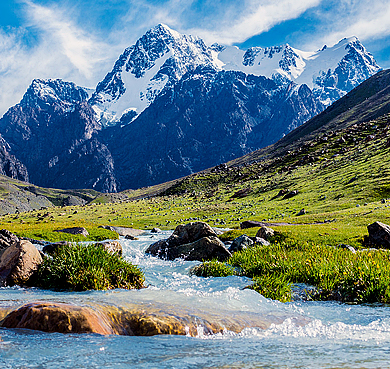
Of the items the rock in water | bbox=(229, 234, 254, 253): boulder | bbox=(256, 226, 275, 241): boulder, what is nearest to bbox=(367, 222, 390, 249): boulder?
bbox=(256, 226, 275, 241): boulder

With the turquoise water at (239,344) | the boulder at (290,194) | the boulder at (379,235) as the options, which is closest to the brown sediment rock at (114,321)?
the turquoise water at (239,344)

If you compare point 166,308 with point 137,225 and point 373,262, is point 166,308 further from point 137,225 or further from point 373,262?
point 137,225

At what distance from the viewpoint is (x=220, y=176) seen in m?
160

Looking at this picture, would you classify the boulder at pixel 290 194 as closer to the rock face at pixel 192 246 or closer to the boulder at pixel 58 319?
the rock face at pixel 192 246

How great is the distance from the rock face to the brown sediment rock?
12.8 m

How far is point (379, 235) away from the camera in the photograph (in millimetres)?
22656

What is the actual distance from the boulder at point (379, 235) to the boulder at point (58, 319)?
20.6 metres

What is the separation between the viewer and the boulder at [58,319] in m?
7.76

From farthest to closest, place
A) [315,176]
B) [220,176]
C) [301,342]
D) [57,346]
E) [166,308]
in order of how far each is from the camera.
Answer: [220,176], [315,176], [166,308], [301,342], [57,346]

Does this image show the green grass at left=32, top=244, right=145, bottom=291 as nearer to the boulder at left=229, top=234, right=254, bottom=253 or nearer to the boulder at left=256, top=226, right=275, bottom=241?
the boulder at left=229, top=234, right=254, bottom=253

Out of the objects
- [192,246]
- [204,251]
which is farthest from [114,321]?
[192,246]

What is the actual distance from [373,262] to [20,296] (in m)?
14.1

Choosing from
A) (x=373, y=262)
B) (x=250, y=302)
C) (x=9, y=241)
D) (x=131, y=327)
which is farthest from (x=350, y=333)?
(x=9, y=241)

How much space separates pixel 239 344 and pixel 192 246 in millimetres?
17117
